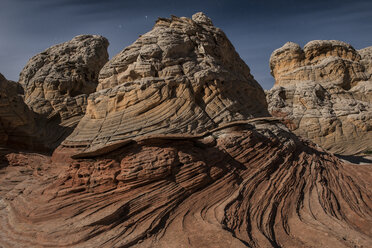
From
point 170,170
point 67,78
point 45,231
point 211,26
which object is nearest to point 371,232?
point 170,170

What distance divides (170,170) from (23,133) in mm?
12202

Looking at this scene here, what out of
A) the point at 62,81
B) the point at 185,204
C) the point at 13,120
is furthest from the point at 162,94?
the point at 62,81

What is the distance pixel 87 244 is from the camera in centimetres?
374

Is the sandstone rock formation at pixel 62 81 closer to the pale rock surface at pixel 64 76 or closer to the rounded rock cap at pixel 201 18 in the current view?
the pale rock surface at pixel 64 76

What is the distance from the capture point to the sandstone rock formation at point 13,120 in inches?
478

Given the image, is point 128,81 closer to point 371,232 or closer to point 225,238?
point 225,238

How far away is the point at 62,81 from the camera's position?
16.6 m

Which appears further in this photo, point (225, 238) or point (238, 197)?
point (238, 197)

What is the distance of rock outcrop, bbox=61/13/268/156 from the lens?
5.98 meters

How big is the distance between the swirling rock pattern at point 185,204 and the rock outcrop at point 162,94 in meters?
0.72

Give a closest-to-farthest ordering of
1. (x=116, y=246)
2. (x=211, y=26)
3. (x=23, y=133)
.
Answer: (x=116, y=246) → (x=211, y=26) → (x=23, y=133)

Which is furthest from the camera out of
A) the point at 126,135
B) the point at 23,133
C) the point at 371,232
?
the point at 23,133

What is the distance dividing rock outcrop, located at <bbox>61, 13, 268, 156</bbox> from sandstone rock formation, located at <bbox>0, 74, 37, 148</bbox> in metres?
7.95

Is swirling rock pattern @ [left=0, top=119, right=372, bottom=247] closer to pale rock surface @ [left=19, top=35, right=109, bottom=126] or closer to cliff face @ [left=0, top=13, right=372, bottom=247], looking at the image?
cliff face @ [left=0, top=13, right=372, bottom=247]
